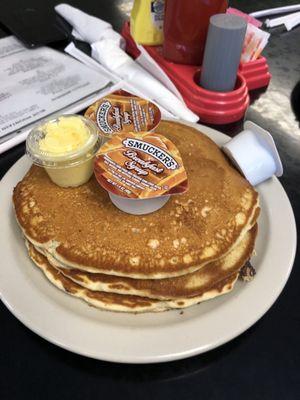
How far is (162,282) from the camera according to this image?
84cm

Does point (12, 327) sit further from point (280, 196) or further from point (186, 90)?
point (186, 90)

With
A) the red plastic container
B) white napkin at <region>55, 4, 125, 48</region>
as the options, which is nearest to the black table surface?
the red plastic container

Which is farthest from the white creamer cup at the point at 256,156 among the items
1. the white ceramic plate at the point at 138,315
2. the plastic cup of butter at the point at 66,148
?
the plastic cup of butter at the point at 66,148

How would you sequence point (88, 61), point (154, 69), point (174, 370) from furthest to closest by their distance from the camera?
point (88, 61) → point (154, 69) → point (174, 370)

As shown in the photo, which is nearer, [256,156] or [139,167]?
[139,167]

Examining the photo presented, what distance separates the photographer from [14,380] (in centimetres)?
78

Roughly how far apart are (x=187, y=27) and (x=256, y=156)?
1.94 feet

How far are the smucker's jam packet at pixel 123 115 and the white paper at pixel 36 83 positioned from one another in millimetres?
389

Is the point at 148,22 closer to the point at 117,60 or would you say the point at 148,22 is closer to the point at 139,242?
the point at 117,60

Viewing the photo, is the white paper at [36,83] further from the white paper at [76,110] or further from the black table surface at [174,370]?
the black table surface at [174,370]

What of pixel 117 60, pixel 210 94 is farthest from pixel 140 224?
pixel 117 60

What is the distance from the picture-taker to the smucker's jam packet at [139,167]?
2.68 ft

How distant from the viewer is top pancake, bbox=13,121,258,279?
825mm

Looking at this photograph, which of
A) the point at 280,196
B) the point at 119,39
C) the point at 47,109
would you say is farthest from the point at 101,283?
the point at 119,39
